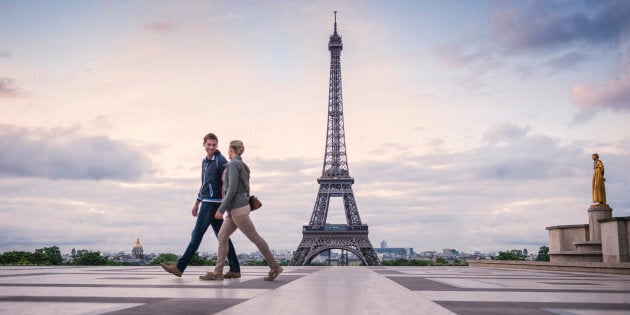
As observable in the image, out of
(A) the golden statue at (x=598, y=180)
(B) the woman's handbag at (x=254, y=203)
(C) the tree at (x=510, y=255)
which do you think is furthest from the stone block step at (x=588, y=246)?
(C) the tree at (x=510, y=255)

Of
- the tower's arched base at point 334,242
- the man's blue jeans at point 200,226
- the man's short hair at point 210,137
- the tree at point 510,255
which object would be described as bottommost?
the tree at point 510,255

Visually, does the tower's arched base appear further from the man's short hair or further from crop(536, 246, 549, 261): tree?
the man's short hair

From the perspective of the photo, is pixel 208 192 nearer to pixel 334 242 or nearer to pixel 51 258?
pixel 334 242

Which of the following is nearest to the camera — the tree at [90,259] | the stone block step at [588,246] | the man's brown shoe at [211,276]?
the man's brown shoe at [211,276]

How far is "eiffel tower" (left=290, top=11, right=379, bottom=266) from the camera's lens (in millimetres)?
55719

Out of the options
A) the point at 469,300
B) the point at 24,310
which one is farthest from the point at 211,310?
the point at 469,300

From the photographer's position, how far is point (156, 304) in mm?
4156

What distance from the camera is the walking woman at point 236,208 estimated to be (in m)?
7.48

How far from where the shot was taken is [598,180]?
56.4 ft

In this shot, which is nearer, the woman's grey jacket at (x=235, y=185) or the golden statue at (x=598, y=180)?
the woman's grey jacket at (x=235, y=185)

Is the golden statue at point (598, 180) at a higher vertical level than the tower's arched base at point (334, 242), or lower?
higher

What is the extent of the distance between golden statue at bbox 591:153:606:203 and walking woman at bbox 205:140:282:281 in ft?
46.0

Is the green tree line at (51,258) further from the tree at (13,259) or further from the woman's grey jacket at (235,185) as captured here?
the woman's grey jacket at (235,185)

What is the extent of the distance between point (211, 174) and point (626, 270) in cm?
1075
